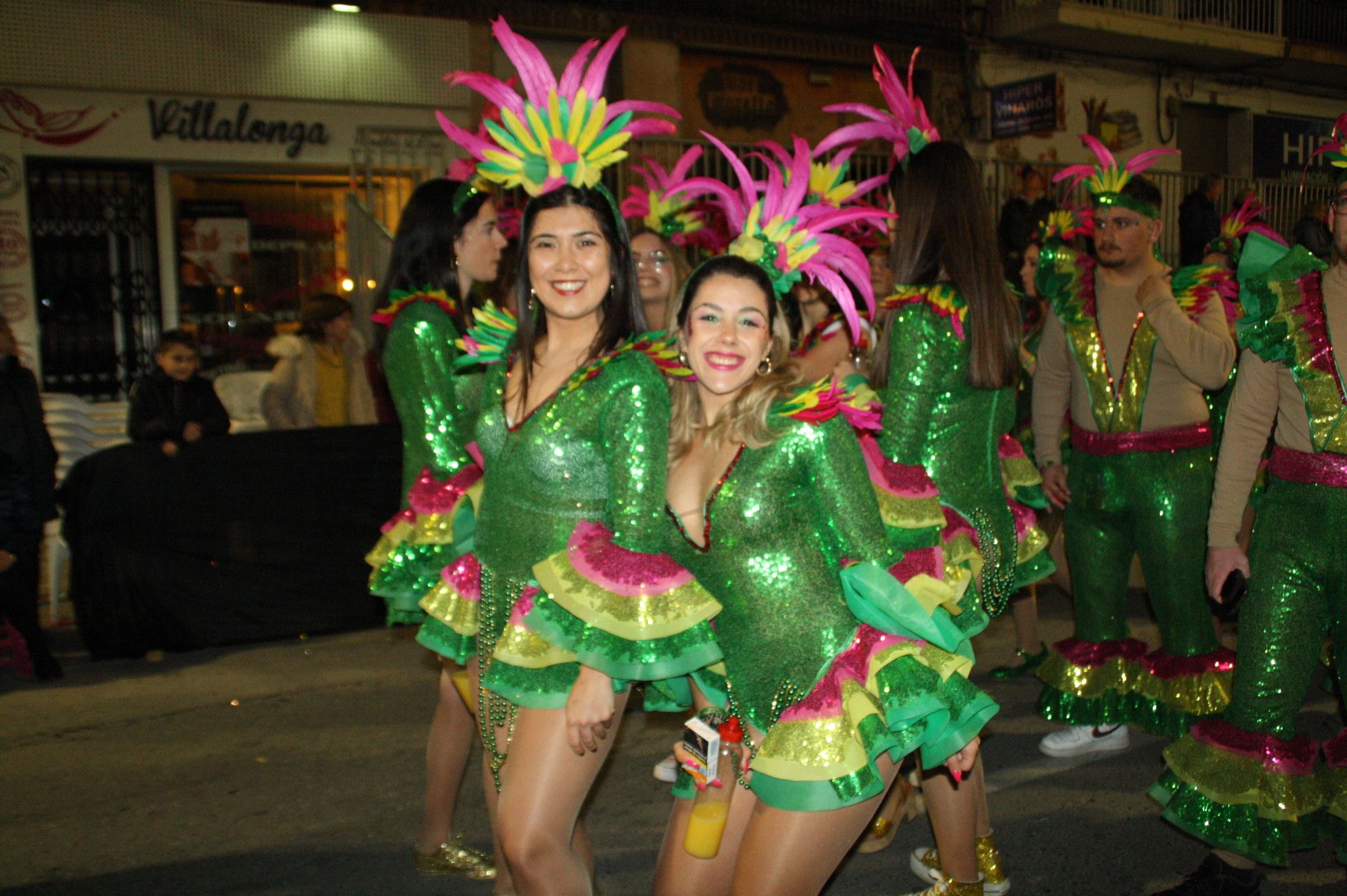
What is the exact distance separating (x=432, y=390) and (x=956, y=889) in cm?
209

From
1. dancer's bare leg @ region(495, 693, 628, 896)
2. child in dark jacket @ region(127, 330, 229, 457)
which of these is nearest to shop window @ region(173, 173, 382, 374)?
child in dark jacket @ region(127, 330, 229, 457)

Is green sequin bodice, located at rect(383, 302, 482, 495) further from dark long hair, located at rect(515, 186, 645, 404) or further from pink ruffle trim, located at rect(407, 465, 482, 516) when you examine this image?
dark long hair, located at rect(515, 186, 645, 404)

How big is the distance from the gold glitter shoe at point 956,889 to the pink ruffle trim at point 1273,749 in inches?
35.1

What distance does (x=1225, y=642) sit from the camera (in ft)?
19.8

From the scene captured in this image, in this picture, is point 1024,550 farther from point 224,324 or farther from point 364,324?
point 224,324

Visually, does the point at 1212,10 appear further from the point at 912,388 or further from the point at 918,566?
the point at 918,566

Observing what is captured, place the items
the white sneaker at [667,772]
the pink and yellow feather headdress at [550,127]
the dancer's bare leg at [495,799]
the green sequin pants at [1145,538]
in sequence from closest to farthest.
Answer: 1. the pink and yellow feather headdress at [550,127]
2. the dancer's bare leg at [495,799]
3. the green sequin pants at [1145,538]
4. the white sneaker at [667,772]

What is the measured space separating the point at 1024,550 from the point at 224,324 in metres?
9.23

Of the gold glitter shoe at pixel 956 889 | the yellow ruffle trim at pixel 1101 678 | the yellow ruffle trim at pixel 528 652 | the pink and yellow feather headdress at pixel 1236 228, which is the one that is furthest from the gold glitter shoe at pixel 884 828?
the pink and yellow feather headdress at pixel 1236 228

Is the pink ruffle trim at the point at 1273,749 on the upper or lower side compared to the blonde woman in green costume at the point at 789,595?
lower

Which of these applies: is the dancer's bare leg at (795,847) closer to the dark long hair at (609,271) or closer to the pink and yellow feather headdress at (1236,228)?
the dark long hair at (609,271)

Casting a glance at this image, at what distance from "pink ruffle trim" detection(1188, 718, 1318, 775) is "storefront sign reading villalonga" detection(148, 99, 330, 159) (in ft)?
33.0

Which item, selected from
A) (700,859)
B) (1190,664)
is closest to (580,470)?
(700,859)

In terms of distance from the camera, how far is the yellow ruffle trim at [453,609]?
3.08m
